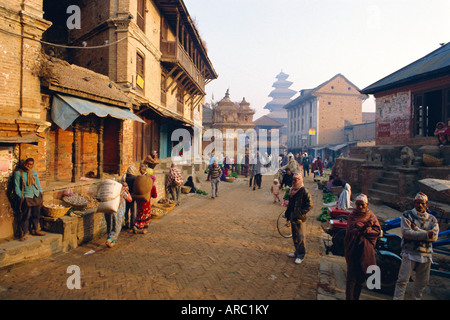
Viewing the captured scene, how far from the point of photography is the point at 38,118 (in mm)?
6668

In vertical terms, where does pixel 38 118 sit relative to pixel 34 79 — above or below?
below

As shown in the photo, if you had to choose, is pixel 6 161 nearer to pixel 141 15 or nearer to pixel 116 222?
pixel 116 222

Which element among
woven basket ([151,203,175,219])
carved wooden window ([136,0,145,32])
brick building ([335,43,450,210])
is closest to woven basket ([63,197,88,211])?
woven basket ([151,203,175,219])

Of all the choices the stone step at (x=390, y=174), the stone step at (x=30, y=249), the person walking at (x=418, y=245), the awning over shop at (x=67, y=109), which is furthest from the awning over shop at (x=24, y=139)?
the stone step at (x=390, y=174)

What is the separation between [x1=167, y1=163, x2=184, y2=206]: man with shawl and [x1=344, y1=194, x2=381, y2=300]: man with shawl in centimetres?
795

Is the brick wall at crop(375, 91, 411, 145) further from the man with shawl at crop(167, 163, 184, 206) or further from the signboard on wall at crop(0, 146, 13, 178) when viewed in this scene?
the signboard on wall at crop(0, 146, 13, 178)

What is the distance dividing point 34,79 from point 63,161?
121 inches

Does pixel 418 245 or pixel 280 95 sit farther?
pixel 280 95

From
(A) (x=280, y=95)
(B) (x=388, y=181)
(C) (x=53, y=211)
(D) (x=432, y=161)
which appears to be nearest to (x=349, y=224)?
(C) (x=53, y=211)

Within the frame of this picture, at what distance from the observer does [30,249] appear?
5441 mm

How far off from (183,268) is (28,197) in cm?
370

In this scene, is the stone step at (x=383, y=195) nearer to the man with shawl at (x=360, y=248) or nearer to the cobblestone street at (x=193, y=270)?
the cobblestone street at (x=193, y=270)
